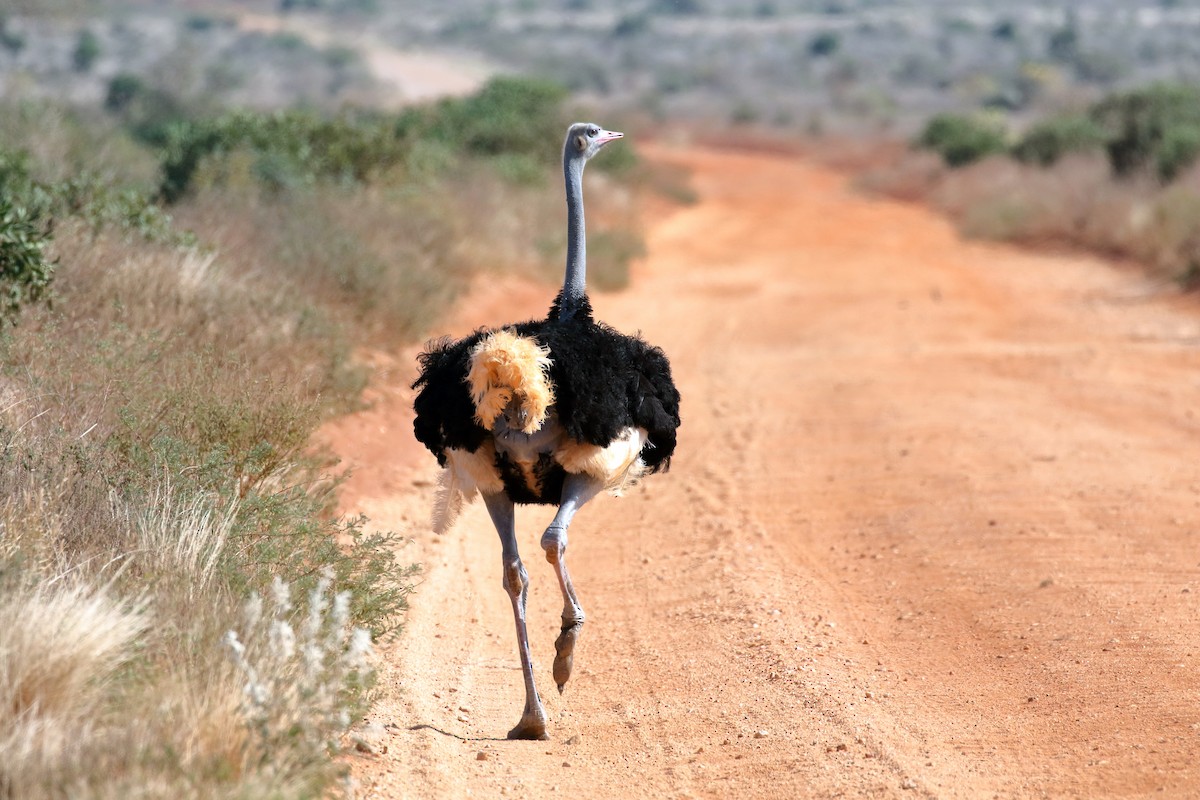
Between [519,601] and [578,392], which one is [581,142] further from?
[519,601]

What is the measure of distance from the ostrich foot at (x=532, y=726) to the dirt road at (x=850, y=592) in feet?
0.21

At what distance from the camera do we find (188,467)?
19.0ft

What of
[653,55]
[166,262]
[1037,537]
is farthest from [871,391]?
[653,55]

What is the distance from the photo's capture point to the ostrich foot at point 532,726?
18.0ft

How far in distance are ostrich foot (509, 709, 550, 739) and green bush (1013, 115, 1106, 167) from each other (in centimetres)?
2428

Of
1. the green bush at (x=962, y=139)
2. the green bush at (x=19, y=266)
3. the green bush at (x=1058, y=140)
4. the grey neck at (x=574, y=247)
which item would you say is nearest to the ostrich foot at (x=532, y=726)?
the grey neck at (x=574, y=247)

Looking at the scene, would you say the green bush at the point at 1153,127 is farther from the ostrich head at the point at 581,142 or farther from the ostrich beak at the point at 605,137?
the ostrich head at the point at 581,142

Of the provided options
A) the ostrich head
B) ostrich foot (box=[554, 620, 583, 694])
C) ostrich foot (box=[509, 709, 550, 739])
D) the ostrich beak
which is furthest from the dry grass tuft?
the ostrich beak

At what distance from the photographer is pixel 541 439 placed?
5434 mm

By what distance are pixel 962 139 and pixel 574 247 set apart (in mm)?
30115

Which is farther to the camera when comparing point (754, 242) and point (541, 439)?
point (754, 242)

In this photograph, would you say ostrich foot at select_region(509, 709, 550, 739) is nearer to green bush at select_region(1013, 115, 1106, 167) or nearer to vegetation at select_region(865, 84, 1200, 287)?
vegetation at select_region(865, 84, 1200, 287)

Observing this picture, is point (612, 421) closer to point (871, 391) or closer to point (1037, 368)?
point (871, 391)

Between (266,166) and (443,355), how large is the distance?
366 inches
